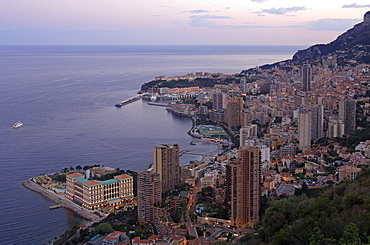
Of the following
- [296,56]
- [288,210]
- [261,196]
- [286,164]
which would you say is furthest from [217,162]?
[296,56]

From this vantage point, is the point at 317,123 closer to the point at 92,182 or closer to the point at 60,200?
the point at 92,182

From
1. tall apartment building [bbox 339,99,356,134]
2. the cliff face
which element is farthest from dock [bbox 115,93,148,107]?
the cliff face

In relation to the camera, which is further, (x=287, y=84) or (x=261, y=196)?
(x=287, y=84)

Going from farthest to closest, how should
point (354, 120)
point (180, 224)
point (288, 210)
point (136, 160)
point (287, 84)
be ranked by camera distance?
point (287, 84)
point (354, 120)
point (136, 160)
point (180, 224)
point (288, 210)

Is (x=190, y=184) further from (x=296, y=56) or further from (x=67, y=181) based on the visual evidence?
(x=296, y=56)

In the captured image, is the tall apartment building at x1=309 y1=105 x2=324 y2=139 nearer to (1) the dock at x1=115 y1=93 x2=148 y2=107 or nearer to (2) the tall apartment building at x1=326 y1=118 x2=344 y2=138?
(2) the tall apartment building at x1=326 y1=118 x2=344 y2=138

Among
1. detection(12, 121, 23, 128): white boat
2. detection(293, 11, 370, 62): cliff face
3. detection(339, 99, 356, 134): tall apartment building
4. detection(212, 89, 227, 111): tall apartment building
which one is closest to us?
detection(339, 99, 356, 134): tall apartment building

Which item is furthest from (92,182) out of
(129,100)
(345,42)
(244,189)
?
(345,42)
